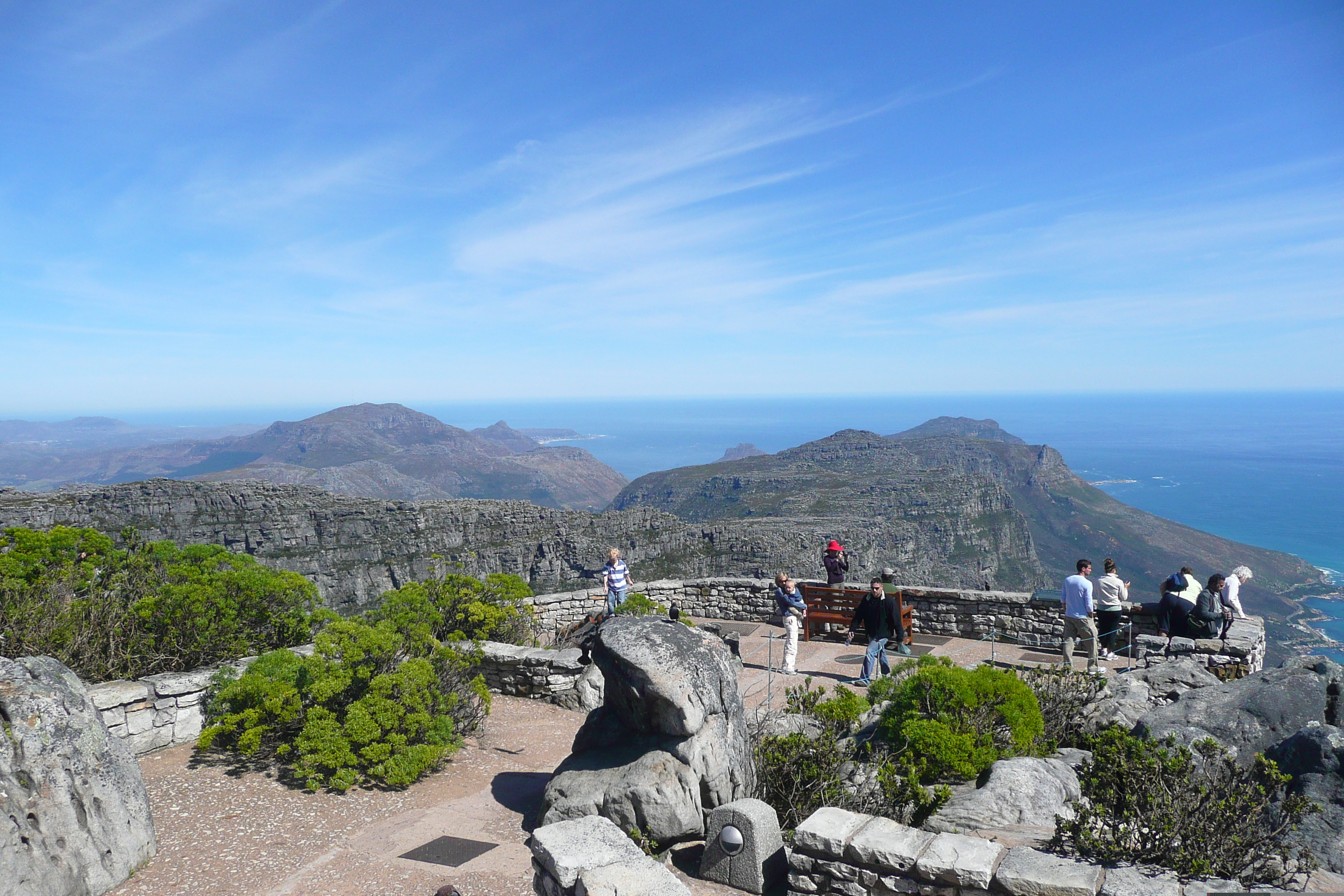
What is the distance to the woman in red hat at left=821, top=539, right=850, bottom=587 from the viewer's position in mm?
14438

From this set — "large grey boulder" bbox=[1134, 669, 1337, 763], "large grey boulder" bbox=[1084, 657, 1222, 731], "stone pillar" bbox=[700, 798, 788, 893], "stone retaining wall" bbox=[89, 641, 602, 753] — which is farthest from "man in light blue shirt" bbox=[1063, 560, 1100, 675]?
"stone retaining wall" bbox=[89, 641, 602, 753]

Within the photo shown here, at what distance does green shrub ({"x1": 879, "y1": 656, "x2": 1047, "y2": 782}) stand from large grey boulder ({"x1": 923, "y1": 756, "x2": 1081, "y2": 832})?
0.27 meters

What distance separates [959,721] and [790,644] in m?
4.46

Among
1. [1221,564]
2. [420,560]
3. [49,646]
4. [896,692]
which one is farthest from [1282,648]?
[49,646]

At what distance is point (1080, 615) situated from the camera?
11250 mm

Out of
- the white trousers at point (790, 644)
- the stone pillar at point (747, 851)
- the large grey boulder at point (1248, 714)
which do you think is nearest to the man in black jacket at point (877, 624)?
the white trousers at point (790, 644)

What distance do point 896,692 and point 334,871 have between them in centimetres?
510

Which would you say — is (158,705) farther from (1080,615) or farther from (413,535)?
(413,535)

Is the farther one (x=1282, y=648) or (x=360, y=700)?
(x=1282, y=648)

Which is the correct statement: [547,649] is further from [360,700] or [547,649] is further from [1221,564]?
[1221,564]

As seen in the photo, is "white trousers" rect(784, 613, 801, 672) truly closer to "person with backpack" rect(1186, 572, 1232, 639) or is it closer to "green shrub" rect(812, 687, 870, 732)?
"green shrub" rect(812, 687, 870, 732)

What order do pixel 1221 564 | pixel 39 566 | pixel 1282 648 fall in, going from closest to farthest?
pixel 39 566 < pixel 1282 648 < pixel 1221 564

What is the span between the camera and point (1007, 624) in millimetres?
13453

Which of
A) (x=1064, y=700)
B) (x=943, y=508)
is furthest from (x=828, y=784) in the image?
(x=943, y=508)
